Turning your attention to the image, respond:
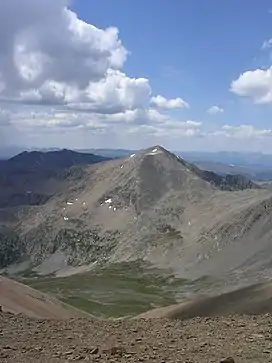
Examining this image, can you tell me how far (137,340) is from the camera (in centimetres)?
2478

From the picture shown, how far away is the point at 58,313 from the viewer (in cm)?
5703

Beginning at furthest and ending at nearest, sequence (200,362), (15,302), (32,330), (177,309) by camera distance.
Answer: (177,309) < (15,302) < (32,330) < (200,362)

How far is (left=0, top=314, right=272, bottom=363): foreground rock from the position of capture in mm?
21281

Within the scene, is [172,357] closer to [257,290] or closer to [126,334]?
[126,334]

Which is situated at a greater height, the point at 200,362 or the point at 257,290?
the point at 200,362

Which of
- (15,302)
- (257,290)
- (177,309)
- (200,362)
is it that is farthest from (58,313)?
(200,362)

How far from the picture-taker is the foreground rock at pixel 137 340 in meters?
21.3

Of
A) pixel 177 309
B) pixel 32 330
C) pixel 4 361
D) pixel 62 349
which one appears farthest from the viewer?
pixel 177 309

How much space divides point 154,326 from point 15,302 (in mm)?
29048

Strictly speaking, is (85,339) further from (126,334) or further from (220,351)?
(220,351)

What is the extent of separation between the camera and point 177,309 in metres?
60.1

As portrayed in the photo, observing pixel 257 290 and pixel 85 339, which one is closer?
pixel 85 339

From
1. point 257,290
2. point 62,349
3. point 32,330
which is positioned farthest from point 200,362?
point 257,290

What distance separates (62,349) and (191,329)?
7.94 metres
